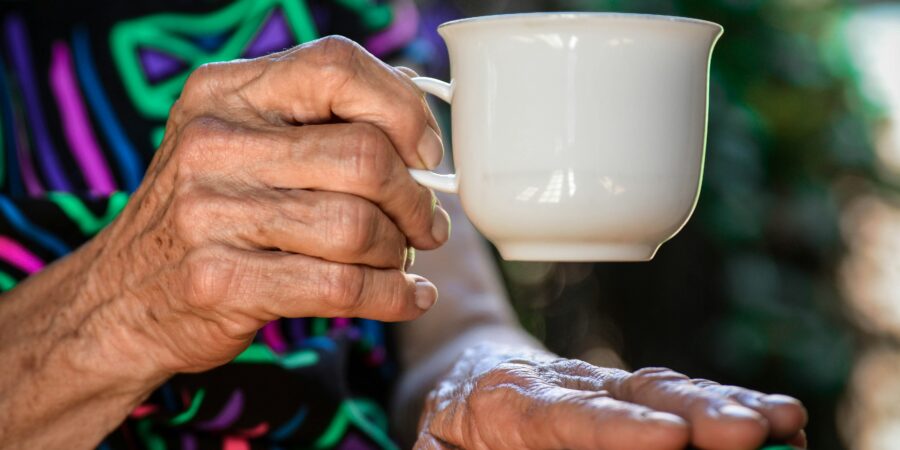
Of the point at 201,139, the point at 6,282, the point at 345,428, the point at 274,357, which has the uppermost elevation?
the point at 201,139

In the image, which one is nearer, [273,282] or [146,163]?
[273,282]

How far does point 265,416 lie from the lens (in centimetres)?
104

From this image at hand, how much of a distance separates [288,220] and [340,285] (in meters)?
0.06

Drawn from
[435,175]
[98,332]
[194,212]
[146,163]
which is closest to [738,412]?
[435,175]

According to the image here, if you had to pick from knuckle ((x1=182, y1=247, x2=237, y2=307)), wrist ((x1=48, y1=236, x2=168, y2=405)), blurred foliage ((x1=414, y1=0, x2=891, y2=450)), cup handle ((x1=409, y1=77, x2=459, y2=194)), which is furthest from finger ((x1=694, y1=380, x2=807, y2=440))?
blurred foliage ((x1=414, y1=0, x2=891, y2=450))

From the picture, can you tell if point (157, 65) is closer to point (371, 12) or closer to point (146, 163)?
point (146, 163)

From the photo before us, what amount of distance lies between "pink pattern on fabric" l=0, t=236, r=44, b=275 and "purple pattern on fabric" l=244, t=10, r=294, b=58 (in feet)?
1.18

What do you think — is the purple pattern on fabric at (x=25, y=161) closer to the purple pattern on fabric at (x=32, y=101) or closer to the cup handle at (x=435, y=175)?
the purple pattern on fabric at (x=32, y=101)

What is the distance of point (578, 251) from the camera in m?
0.71

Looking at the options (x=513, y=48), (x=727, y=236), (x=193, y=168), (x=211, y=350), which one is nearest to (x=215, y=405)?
(x=211, y=350)

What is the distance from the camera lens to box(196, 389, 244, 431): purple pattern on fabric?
102 centimetres

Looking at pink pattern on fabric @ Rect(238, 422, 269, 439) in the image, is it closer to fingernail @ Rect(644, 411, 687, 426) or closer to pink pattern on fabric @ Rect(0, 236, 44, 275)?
pink pattern on fabric @ Rect(0, 236, 44, 275)

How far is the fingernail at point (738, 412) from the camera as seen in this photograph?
0.54 meters

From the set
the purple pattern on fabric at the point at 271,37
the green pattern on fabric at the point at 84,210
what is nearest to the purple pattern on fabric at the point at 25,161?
the green pattern on fabric at the point at 84,210
